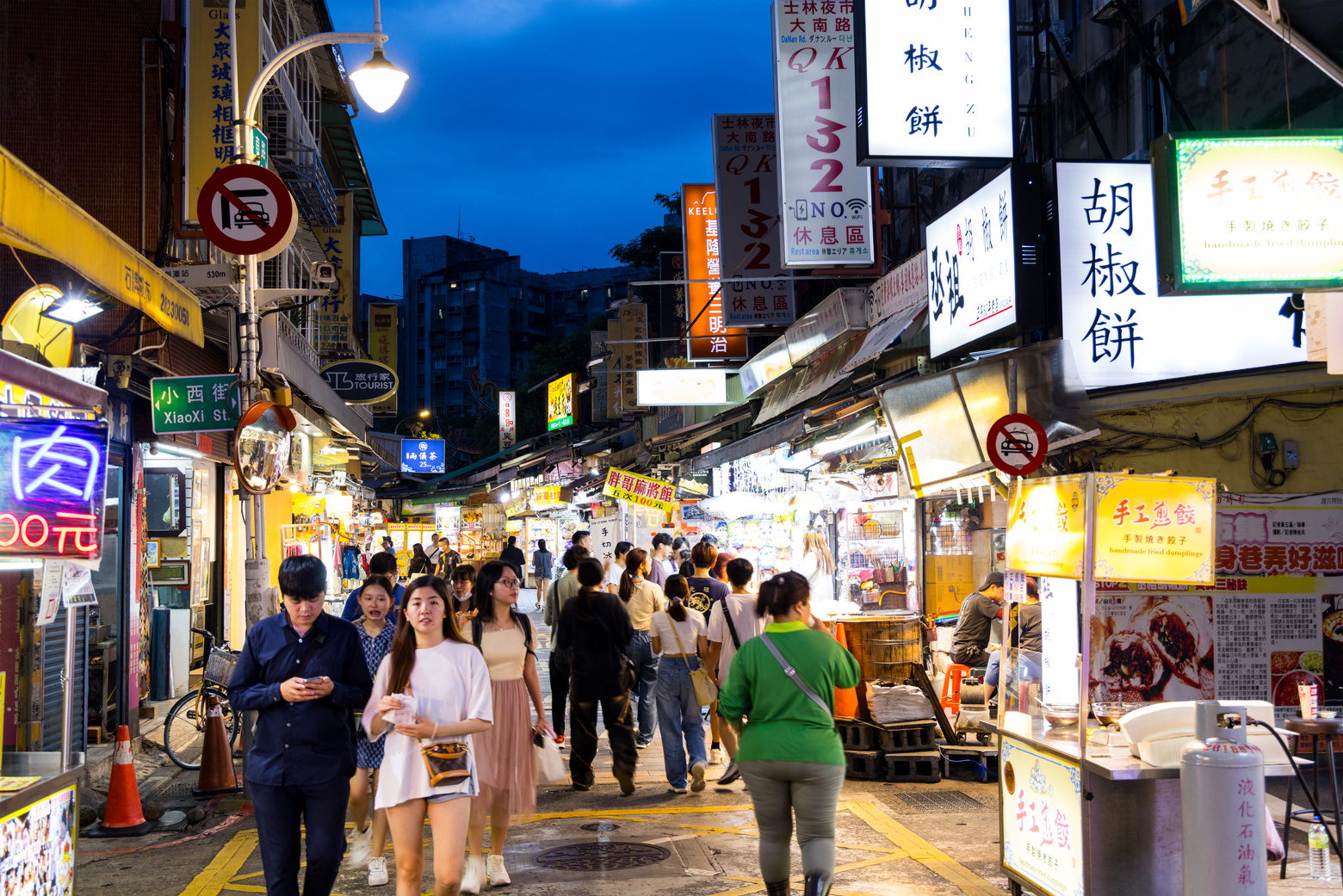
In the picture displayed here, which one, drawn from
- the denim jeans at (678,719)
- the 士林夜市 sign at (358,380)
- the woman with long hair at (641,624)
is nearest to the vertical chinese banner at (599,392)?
the 士林夜市 sign at (358,380)

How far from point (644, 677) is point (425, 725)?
20.9ft

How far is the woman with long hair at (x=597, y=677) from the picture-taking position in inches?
367

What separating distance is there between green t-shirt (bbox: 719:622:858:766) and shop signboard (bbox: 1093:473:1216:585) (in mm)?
1544

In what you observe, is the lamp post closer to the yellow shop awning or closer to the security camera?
the yellow shop awning

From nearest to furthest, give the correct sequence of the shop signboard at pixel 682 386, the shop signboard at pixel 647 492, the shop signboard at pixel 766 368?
the shop signboard at pixel 766 368 → the shop signboard at pixel 647 492 → the shop signboard at pixel 682 386

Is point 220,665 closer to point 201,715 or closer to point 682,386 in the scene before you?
point 201,715

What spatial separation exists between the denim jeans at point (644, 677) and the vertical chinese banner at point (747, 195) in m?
6.79

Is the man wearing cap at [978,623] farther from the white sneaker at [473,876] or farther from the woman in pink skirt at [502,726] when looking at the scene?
the white sneaker at [473,876]

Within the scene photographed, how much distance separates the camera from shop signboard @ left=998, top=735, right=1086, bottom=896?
573 centimetres

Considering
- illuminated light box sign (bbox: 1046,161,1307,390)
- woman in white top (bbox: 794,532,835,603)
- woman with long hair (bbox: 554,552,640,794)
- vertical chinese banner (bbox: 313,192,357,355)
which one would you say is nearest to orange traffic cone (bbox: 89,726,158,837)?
woman with long hair (bbox: 554,552,640,794)

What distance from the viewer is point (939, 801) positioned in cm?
893

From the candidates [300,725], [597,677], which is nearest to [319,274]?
[597,677]

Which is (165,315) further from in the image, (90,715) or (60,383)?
(90,715)

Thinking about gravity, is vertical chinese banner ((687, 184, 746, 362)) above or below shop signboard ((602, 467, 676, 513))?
above
